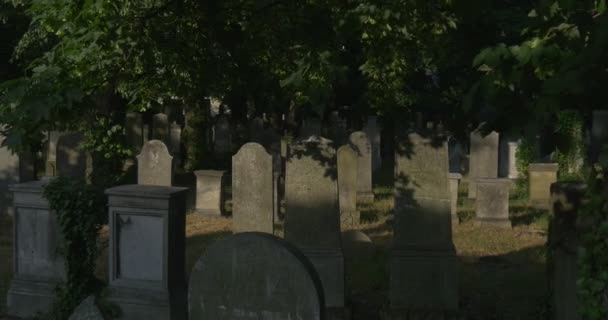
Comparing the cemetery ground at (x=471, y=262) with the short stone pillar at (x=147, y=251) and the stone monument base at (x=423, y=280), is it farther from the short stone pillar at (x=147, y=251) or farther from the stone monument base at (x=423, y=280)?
the short stone pillar at (x=147, y=251)

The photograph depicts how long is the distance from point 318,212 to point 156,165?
5358 mm

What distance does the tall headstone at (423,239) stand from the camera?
8766mm

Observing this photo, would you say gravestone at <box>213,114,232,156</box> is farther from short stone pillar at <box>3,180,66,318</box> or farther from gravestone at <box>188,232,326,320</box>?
gravestone at <box>188,232,326,320</box>

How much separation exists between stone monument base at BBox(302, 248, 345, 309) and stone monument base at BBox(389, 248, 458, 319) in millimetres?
587

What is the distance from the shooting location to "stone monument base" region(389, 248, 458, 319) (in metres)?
8.77

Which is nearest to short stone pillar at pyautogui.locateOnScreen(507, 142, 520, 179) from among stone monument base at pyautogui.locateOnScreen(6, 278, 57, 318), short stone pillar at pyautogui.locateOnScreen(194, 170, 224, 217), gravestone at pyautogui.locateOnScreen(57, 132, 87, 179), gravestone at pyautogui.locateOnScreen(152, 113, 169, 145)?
short stone pillar at pyautogui.locateOnScreen(194, 170, 224, 217)

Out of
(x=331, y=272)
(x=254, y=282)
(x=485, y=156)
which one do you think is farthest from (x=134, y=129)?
(x=254, y=282)

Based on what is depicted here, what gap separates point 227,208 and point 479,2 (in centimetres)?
1152

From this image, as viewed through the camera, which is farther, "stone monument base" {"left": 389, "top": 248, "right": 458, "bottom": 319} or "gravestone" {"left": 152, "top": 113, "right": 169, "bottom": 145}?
"gravestone" {"left": 152, "top": 113, "right": 169, "bottom": 145}

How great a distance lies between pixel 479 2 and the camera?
16.9 ft

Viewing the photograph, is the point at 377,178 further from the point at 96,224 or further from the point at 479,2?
the point at 479,2

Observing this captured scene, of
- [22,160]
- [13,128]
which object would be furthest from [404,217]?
[22,160]

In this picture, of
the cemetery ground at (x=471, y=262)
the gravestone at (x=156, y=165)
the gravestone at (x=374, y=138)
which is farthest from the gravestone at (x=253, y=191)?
the gravestone at (x=374, y=138)

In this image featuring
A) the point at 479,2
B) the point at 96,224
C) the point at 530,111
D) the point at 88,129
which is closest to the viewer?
the point at 530,111
